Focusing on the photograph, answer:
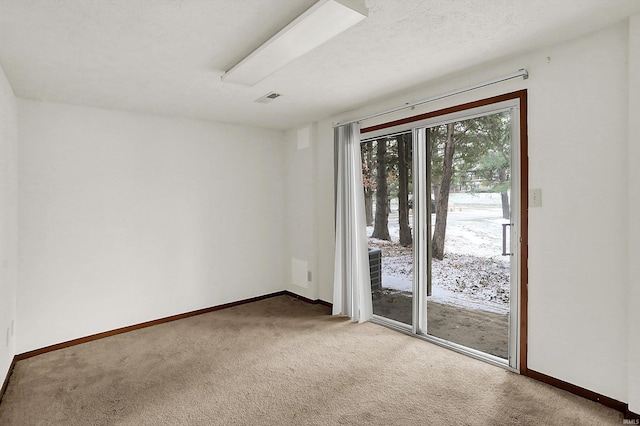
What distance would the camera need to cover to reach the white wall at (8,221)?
2.49 metres

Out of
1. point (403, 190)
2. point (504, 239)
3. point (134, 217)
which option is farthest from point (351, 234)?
point (134, 217)

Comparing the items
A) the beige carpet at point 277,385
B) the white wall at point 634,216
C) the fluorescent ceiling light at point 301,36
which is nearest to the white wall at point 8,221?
the beige carpet at point 277,385

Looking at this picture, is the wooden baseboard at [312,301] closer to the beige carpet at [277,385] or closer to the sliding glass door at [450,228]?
the sliding glass door at [450,228]

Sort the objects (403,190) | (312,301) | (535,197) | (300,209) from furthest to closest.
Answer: (300,209) → (312,301) → (403,190) → (535,197)

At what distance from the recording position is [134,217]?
148 inches

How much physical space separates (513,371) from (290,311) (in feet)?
8.22

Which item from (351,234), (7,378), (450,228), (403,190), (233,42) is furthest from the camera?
(351,234)

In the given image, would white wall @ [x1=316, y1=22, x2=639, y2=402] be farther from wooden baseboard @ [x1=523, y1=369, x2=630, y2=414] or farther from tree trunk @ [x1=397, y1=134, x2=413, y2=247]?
tree trunk @ [x1=397, y1=134, x2=413, y2=247]

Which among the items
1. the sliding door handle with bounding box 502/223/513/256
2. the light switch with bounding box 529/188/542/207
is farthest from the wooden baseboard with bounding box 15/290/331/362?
the light switch with bounding box 529/188/542/207

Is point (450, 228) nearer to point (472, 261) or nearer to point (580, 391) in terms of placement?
point (472, 261)

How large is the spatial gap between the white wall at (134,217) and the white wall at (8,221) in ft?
0.60

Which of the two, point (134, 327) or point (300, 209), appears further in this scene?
point (300, 209)

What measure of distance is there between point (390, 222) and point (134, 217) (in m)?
2.87

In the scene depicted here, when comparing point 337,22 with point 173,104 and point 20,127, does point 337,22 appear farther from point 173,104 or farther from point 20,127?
point 20,127
